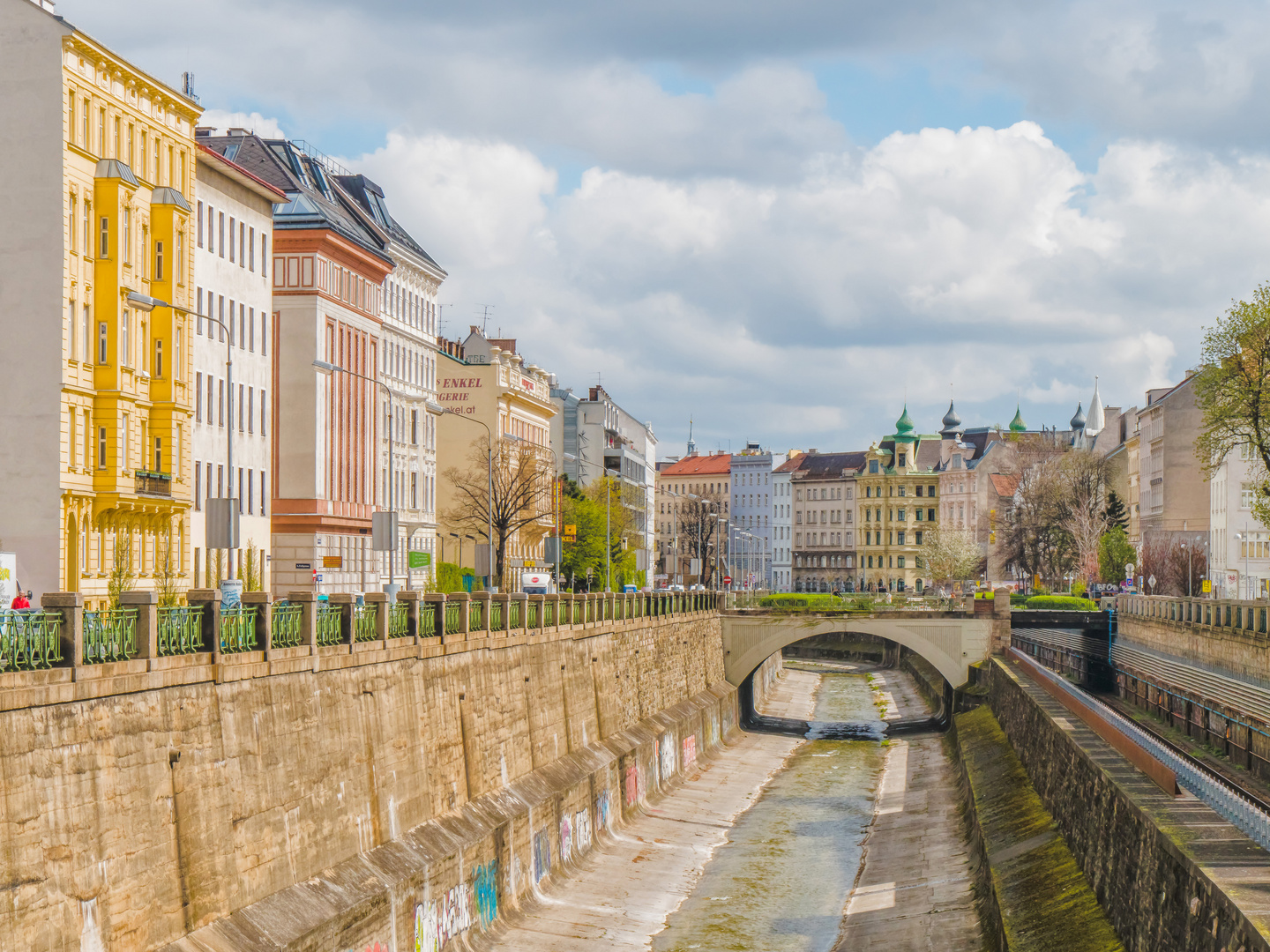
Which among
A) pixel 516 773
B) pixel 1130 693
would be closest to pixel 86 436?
pixel 516 773

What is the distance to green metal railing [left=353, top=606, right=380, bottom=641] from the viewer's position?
35.3m

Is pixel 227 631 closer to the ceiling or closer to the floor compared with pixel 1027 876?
closer to the ceiling

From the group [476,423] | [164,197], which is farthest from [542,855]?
[476,423]

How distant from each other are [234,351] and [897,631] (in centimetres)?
4224

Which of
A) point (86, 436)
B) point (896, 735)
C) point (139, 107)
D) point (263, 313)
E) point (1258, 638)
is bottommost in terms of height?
point (896, 735)

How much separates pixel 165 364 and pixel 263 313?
602 inches

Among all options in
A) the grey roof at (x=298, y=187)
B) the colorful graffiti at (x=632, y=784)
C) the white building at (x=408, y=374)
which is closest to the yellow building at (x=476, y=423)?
the white building at (x=408, y=374)

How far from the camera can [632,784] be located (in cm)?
6053

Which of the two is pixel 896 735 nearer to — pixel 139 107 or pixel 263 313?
pixel 263 313

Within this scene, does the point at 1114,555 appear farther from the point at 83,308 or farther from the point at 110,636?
the point at 110,636

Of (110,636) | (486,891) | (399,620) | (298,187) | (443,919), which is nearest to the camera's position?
(110,636)

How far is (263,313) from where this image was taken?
75250mm

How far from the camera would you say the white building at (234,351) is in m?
67.6

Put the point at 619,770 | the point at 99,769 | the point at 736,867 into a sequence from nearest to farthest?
the point at 99,769 < the point at 736,867 < the point at 619,770
